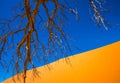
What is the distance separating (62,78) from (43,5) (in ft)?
27.1

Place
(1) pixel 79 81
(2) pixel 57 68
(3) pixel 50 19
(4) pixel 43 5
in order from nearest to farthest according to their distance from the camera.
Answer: (4) pixel 43 5, (3) pixel 50 19, (1) pixel 79 81, (2) pixel 57 68

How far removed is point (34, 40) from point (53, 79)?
340 inches

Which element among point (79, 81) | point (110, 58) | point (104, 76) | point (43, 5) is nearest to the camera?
point (43, 5)

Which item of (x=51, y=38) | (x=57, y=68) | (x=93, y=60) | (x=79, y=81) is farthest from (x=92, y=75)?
(x=51, y=38)

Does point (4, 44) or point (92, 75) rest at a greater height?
point (92, 75)

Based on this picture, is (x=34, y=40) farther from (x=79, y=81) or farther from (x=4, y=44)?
(x=79, y=81)

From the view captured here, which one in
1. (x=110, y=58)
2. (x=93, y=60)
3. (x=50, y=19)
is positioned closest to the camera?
(x=50, y=19)

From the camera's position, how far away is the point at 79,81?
35.1 feet

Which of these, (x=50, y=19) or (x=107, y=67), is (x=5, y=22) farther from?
(x=107, y=67)

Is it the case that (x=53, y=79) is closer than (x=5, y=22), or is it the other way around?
(x=5, y=22)

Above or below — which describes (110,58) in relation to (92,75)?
above

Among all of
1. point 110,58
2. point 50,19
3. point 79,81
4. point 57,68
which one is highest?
point 57,68

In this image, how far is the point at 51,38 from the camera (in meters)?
4.73

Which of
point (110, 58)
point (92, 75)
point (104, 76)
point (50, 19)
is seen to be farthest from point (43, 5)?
point (110, 58)
